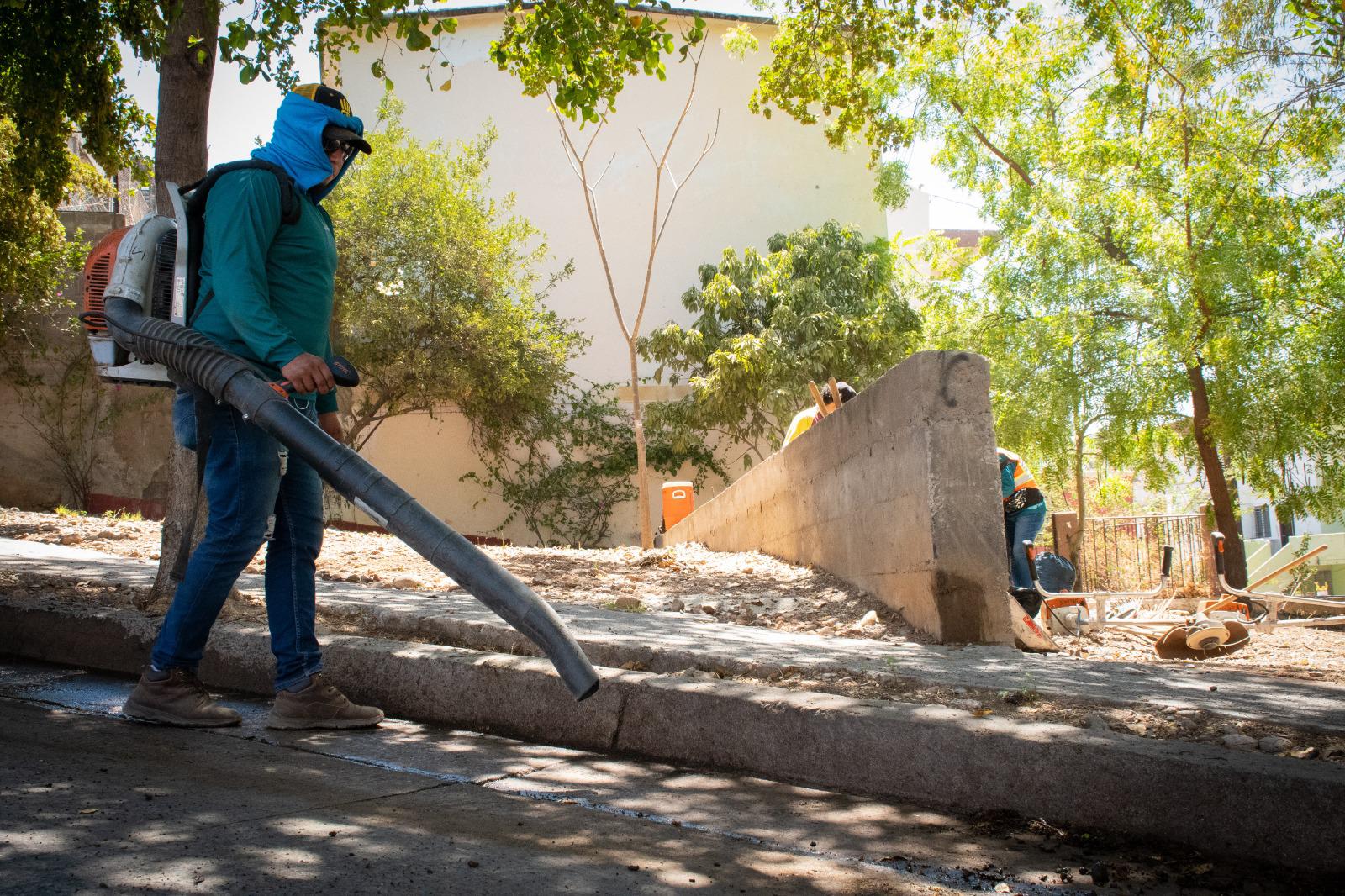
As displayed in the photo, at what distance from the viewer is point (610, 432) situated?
23234mm

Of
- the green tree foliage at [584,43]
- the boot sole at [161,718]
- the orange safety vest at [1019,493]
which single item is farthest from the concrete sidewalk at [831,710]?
the green tree foliage at [584,43]

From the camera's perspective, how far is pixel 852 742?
292 centimetres

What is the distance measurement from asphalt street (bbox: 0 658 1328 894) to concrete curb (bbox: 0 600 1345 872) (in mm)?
82

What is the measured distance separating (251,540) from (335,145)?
4.53 feet

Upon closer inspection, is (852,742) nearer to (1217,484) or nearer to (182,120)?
(182,120)

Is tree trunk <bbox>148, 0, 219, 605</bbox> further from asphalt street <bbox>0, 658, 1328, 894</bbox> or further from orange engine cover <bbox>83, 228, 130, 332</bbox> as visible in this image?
asphalt street <bbox>0, 658, 1328, 894</bbox>

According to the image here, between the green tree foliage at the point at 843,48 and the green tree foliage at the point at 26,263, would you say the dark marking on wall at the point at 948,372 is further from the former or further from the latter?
the green tree foliage at the point at 26,263

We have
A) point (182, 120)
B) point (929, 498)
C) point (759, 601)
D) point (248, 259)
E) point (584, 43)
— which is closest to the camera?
point (248, 259)

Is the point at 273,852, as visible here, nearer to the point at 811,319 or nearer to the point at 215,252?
the point at 215,252

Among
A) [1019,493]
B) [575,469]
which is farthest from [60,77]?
[575,469]

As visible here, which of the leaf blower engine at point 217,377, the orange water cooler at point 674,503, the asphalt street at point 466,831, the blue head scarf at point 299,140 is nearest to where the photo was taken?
the asphalt street at point 466,831

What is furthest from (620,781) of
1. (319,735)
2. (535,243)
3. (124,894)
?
(535,243)

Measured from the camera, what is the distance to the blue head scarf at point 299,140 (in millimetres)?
3404

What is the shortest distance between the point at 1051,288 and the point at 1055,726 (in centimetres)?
1308
